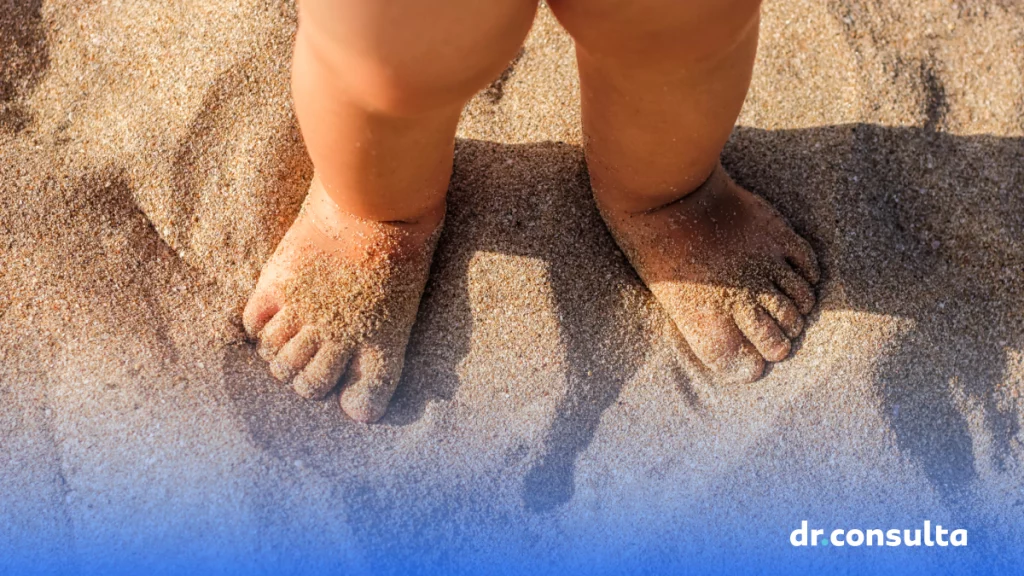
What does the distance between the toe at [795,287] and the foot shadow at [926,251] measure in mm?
37

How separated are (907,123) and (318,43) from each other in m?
1.11

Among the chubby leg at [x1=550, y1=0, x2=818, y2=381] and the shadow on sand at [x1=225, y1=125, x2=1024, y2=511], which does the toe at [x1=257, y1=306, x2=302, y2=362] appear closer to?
the shadow on sand at [x1=225, y1=125, x2=1024, y2=511]

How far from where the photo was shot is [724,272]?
1411mm

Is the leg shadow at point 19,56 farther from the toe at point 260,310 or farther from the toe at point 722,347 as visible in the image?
the toe at point 722,347

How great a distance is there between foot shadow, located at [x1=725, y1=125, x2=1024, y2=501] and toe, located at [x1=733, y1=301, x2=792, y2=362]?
0.11m

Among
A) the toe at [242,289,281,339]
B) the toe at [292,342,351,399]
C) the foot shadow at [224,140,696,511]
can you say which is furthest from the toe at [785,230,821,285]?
the toe at [242,289,281,339]

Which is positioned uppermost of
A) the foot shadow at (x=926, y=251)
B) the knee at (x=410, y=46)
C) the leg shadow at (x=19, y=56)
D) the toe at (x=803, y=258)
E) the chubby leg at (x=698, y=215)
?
the leg shadow at (x=19, y=56)

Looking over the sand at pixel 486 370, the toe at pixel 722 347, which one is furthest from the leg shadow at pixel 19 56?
the toe at pixel 722 347

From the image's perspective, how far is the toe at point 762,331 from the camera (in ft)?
4.53

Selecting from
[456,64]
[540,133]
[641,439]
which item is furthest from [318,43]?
[641,439]

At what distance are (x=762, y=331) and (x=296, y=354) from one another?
0.76m

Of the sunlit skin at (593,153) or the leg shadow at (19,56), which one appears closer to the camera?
the sunlit skin at (593,153)

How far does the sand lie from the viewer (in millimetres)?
1304

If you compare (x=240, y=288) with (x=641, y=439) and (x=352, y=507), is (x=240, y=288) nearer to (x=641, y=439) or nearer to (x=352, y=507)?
(x=352, y=507)
